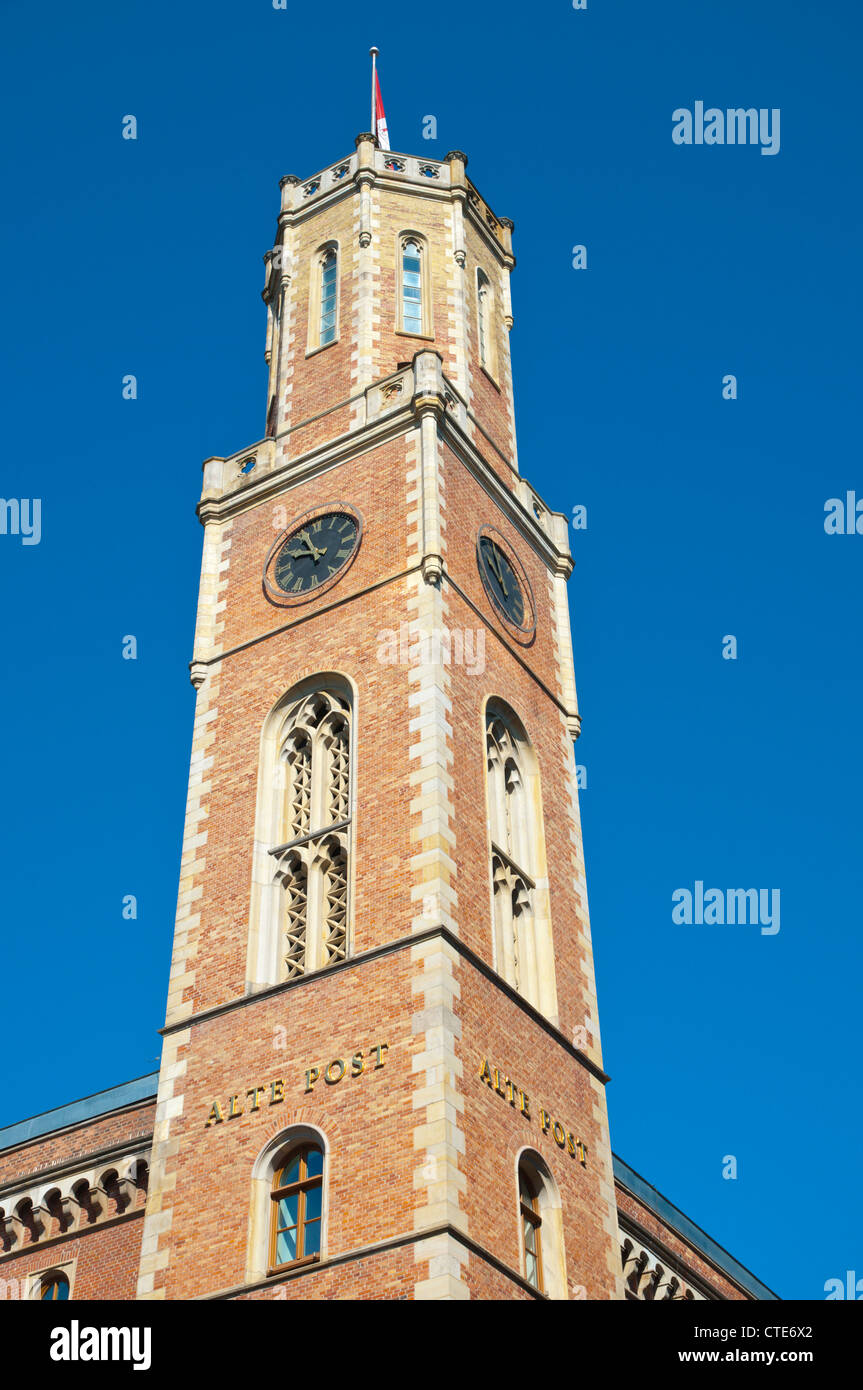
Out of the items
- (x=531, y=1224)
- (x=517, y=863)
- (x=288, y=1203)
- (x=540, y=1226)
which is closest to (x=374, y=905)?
(x=517, y=863)

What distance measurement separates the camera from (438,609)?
34.7 metres

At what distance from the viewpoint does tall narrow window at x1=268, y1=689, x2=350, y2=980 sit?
105ft

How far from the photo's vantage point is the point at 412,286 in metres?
44.4

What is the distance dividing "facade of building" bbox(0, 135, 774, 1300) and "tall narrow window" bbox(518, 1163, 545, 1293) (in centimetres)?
7

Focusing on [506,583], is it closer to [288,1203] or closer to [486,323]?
[486,323]

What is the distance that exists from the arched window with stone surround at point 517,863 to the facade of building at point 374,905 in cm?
7

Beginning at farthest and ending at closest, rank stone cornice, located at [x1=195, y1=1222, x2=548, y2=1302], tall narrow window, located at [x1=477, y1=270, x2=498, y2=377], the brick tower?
tall narrow window, located at [x1=477, y1=270, x2=498, y2=377] → the brick tower → stone cornice, located at [x1=195, y1=1222, x2=548, y2=1302]

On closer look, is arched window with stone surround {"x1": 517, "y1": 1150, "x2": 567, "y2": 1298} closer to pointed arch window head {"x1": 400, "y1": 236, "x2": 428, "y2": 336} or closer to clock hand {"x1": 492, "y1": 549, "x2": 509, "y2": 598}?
clock hand {"x1": 492, "y1": 549, "x2": 509, "y2": 598}

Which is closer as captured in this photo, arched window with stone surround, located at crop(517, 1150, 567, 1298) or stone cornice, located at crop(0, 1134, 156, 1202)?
arched window with stone surround, located at crop(517, 1150, 567, 1298)

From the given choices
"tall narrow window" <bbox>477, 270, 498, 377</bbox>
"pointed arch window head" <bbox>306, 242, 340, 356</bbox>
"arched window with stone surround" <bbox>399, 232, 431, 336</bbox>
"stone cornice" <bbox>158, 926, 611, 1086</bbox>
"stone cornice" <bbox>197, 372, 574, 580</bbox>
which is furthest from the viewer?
"tall narrow window" <bbox>477, 270, 498, 377</bbox>

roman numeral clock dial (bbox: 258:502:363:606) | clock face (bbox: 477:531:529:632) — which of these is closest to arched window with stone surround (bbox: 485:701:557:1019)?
clock face (bbox: 477:531:529:632)

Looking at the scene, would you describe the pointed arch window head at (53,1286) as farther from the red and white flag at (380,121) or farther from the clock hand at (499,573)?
the red and white flag at (380,121)
